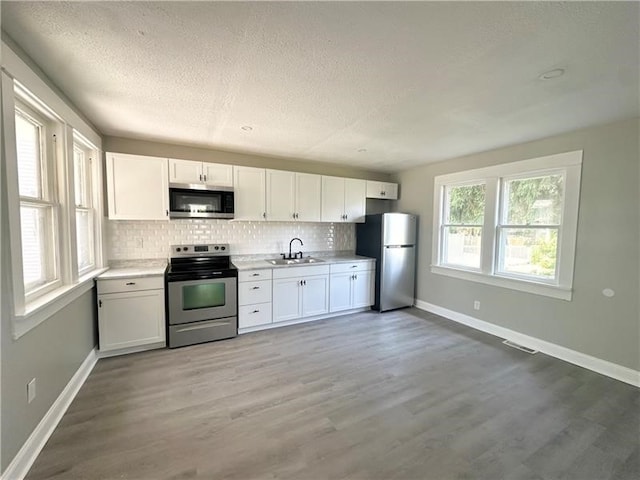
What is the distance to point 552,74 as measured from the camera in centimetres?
179

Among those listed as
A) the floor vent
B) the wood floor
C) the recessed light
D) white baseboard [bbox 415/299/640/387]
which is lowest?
the wood floor

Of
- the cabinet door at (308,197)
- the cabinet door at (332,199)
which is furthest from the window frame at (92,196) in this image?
the cabinet door at (332,199)

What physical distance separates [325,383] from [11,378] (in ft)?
6.83

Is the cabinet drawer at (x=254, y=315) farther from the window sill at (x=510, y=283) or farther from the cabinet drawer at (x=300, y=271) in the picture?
the window sill at (x=510, y=283)

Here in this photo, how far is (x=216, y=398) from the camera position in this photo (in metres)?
2.27

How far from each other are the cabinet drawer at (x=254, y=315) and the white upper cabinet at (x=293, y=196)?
49.1 inches

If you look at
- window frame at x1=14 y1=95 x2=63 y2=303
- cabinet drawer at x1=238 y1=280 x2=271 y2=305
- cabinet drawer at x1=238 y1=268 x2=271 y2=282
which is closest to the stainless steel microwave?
cabinet drawer at x1=238 y1=268 x2=271 y2=282

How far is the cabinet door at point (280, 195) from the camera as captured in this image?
12.9 feet

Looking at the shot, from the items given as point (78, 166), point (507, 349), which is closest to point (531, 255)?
point (507, 349)

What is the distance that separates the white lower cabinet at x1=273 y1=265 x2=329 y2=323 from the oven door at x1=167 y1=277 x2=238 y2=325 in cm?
59

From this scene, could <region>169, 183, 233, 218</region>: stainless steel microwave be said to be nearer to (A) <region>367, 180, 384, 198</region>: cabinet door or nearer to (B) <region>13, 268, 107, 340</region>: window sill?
(B) <region>13, 268, 107, 340</region>: window sill

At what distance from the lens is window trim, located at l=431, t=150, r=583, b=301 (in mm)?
2912

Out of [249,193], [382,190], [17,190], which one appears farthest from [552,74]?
[17,190]

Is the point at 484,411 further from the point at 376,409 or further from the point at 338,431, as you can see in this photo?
the point at 338,431
